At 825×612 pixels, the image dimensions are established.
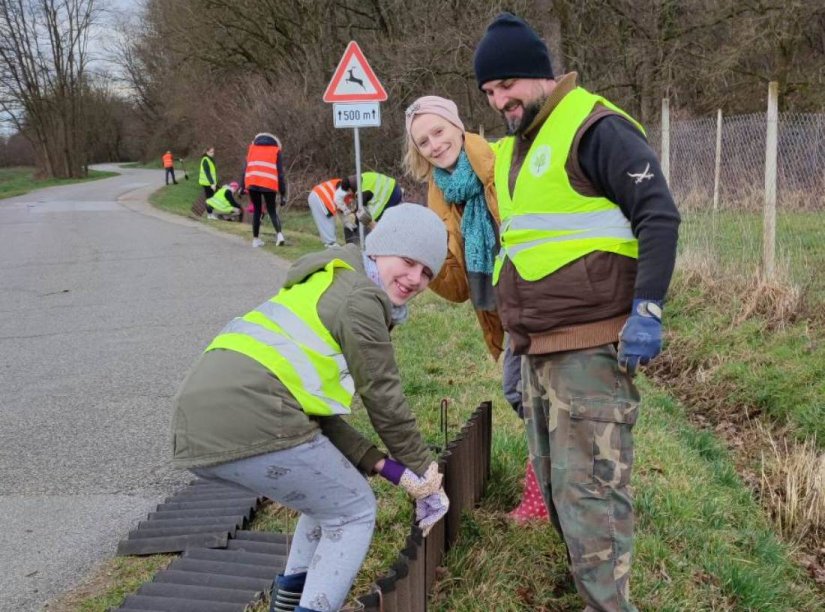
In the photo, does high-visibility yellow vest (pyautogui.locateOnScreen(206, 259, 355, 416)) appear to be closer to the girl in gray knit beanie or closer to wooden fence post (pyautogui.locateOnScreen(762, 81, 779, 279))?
the girl in gray knit beanie

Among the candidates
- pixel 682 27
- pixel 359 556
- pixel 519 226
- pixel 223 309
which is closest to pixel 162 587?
pixel 359 556

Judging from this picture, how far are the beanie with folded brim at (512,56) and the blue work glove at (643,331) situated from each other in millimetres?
783

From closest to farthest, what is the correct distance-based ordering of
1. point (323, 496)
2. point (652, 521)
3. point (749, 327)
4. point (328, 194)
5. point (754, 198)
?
point (323, 496) → point (652, 521) → point (749, 327) → point (754, 198) → point (328, 194)

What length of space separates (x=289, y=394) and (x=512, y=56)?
121 cm

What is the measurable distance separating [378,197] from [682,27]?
455 inches

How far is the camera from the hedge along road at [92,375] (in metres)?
3.58

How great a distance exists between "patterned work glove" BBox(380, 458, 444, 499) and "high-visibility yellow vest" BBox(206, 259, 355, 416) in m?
0.30

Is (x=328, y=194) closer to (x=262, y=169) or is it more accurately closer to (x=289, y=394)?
(x=262, y=169)

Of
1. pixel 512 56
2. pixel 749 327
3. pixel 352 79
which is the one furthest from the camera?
pixel 352 79

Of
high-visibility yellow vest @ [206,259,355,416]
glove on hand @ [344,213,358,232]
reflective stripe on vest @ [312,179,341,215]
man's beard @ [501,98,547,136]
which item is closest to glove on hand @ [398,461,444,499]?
high-visibility yellow vest @ [206,259,355,416]

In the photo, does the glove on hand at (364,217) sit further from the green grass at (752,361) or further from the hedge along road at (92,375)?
the green grass at (752,361)

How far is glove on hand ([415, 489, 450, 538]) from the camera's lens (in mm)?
2477

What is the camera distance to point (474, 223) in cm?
302

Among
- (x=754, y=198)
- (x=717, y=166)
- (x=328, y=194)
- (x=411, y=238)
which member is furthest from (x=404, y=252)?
(x=717, y=166)
